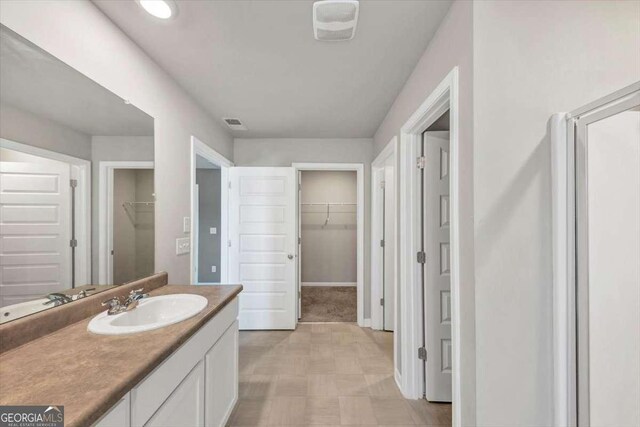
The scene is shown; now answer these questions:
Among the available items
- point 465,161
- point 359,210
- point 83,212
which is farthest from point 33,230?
point 359,210

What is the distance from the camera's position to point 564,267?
107cm

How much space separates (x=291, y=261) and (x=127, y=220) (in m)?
2.00

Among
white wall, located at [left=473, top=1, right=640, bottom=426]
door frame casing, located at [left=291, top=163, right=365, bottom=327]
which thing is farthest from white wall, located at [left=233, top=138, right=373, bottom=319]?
white wall, located at [left=473, top=1, right=640, bottom=426]

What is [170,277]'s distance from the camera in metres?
2.00

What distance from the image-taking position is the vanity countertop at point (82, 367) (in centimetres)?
68

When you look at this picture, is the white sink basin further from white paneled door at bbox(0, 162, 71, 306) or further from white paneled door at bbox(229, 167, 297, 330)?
white paneled door at bbox(229, 167, 297, 330)

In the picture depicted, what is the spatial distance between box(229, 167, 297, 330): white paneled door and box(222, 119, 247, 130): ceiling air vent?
0.48 metres

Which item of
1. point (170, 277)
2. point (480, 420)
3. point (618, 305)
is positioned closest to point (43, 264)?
point (170, 277)

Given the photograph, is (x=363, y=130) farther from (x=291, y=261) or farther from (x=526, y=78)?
(x=526, y=78)

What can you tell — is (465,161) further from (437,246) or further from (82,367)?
(82,367)

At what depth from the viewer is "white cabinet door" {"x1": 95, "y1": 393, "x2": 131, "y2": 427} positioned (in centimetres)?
72

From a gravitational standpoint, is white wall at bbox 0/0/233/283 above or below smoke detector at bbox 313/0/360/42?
below

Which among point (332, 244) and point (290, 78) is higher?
point (290, 78)

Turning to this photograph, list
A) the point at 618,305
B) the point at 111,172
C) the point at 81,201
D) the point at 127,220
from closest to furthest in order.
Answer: the point at 618,305
the point at 81,201
the point at 111,172
the point at 127,220
